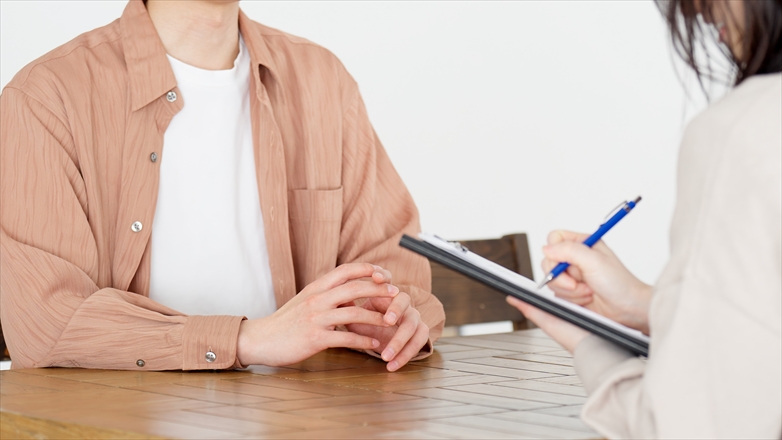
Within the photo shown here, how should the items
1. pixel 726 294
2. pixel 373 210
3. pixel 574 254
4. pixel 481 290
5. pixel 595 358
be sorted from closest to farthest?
pixel 726 294
pixel 595 358
pixel 574 254
pixel 373 210
pixel 481 290

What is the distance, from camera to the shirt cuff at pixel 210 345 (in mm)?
1413

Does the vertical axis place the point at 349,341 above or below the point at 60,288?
below

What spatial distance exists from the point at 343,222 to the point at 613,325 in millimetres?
1072

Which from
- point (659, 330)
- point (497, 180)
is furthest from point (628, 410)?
point (497, 180)

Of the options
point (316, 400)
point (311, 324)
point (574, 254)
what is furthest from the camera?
point (311, 324)

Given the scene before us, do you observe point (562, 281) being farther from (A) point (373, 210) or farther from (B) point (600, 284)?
(A) point (373, 210)

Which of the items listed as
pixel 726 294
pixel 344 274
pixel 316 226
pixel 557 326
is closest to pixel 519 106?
pixel 316 226

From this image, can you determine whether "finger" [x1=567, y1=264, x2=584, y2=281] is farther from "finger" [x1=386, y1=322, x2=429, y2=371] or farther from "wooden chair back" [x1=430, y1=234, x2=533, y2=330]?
"wooden chair back" [x1=430, y1=234, x2=533, y2=330]

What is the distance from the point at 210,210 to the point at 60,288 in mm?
374

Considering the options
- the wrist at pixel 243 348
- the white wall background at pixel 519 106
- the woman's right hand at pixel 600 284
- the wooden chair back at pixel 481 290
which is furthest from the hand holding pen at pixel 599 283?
the white wall background at pixel 519 106

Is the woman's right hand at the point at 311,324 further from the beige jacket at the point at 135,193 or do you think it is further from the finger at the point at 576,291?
the finger at the point at 576,291

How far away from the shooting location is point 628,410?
0.87m

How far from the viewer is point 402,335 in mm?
1470

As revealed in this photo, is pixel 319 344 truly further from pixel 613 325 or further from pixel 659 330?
pixel 659 330
